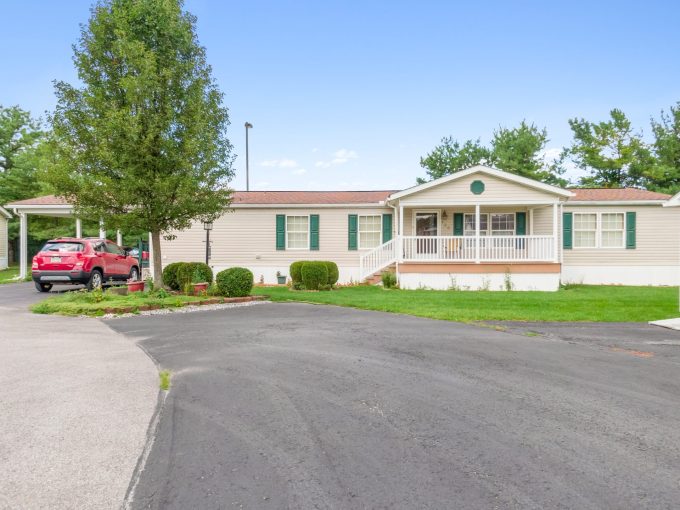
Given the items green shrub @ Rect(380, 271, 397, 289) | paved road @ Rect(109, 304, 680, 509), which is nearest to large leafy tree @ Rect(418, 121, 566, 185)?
green shrub @ Rect(380, 271, 397, 289)

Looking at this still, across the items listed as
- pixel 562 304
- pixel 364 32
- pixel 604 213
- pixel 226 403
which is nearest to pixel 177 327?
pixel 226 403

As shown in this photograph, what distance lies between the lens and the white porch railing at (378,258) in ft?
57.2

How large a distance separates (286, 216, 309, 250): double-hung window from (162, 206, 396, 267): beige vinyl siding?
0.70 ft

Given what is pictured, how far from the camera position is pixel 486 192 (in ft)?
55.6

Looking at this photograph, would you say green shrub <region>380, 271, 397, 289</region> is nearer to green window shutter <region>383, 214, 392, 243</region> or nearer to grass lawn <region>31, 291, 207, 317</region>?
green window shutter <region>383, 214, 392, 243</region>

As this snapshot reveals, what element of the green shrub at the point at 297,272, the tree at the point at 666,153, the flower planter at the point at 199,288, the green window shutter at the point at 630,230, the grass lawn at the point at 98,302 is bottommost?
the grass lawn at the point at 98,302

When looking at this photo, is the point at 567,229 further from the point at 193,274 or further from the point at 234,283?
the point at 193,274

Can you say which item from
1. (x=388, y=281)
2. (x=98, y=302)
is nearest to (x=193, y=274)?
(x=98, y=302)

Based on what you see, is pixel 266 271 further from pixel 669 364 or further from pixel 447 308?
pixel 669 364

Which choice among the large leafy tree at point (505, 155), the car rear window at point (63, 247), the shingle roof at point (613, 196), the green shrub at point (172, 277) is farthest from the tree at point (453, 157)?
the car rear window at point (63, 247)

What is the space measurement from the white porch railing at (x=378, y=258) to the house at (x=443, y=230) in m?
0.04

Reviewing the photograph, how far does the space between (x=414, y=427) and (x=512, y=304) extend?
901 centimetres

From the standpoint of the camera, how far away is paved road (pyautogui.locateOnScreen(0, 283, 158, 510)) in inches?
105

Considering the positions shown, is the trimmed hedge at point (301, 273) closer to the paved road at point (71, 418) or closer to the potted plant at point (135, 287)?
the potted plant at point (135, 287)
